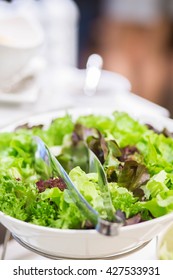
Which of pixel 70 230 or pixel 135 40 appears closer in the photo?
pixel 70 230

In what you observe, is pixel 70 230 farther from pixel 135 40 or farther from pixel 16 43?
pixel 135 40

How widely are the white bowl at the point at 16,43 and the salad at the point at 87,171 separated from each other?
0.72 ft

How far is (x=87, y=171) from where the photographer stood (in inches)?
26.9

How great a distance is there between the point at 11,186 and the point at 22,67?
1.46 feet

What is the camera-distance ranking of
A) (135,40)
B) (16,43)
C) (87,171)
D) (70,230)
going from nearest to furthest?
(70,230), (87,171), (16,43), (135,40)

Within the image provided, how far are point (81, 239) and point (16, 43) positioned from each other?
0.61m

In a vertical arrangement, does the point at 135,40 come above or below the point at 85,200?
below

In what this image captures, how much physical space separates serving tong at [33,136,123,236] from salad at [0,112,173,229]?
1cm

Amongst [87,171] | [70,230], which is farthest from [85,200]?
[87,171]

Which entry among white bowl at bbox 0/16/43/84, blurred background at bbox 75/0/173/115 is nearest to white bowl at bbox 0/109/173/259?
white bowl at bbox 0/16/43/84

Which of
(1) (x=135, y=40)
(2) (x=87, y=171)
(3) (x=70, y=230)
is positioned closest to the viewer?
(3) (x=70, y=230)

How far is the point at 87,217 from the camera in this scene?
53 centimetres

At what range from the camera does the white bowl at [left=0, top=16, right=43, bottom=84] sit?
0.97 m

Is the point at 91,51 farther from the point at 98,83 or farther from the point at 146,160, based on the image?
the point at 146,160
